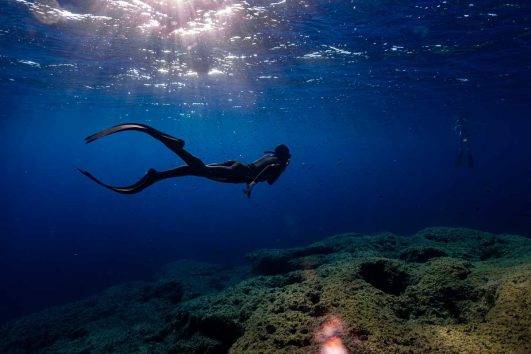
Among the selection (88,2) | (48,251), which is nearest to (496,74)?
(88,2)

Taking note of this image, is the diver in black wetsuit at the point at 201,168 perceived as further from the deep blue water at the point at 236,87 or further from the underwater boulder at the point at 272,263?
the deep blue water at the point at 236,87

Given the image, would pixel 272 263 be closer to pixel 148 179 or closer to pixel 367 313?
pixel 148 179

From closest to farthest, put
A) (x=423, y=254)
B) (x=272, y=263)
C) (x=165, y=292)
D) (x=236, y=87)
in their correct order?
(x=423, y=254), (x=272, y=263), (x=165, y=292), (x=236, y=87)

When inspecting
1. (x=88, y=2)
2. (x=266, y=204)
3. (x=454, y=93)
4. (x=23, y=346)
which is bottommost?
(x=266, y=204)

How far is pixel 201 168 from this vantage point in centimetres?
539

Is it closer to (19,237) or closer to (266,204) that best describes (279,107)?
(266,204)

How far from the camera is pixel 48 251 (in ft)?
116

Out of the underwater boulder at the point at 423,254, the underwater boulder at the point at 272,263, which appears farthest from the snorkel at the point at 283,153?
the underwater boulder at the point at 423,254

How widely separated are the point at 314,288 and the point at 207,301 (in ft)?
6.28

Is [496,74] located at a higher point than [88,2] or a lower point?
lower

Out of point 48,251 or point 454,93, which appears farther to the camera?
point 48,251

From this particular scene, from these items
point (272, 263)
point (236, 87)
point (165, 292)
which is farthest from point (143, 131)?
point (236, 87)

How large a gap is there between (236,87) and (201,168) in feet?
81.3

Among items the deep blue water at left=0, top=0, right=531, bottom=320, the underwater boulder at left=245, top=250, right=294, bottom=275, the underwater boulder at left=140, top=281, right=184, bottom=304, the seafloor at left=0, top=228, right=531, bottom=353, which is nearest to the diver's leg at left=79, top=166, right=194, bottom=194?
the seafloor at left=0, top=228, right=531, bottom=353
